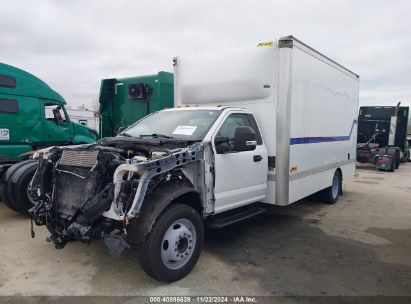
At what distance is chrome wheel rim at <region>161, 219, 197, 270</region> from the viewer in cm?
411

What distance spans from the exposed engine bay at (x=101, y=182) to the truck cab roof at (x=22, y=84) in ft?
14.8

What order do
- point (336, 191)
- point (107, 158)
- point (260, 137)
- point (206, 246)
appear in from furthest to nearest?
point (336, 191) < point (260, 137) < point (206, 246) < point (107, 158)

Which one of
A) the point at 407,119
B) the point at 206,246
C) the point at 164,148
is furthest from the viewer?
the point at 407,119

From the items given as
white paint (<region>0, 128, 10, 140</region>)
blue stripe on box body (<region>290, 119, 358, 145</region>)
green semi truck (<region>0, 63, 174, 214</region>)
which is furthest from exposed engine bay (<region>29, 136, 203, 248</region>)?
white paint (<region>0, 128, 10, 140</region>)

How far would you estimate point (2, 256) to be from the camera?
4977mm

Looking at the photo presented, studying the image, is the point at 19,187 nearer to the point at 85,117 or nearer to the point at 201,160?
the point at 201,160

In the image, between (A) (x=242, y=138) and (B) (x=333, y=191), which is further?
(B) (x=333, y=191)

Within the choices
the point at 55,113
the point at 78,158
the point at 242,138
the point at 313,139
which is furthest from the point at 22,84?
the point at 313,139

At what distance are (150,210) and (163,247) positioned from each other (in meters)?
0.53

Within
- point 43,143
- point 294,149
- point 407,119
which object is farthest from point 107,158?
point 407,119

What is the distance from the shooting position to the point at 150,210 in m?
3.92

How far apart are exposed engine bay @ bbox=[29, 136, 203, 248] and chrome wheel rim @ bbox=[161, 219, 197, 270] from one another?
20.4 inches

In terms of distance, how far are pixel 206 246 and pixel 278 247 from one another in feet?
3.72

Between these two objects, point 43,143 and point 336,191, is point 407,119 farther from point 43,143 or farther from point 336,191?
point 43,143
